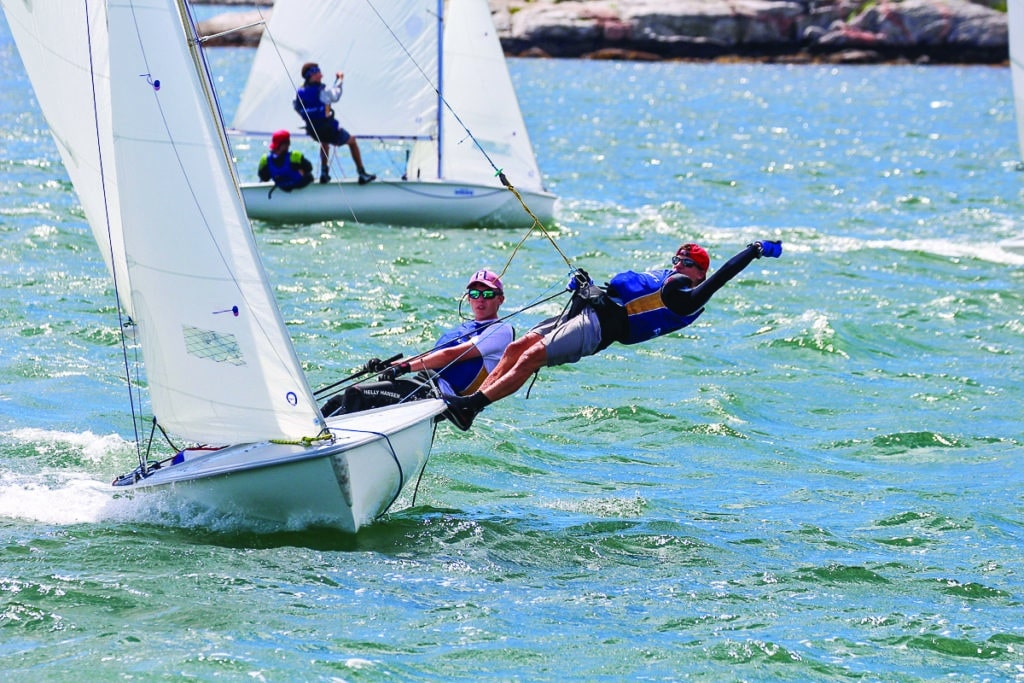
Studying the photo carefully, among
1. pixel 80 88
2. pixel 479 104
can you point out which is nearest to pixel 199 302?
pixel 80 88

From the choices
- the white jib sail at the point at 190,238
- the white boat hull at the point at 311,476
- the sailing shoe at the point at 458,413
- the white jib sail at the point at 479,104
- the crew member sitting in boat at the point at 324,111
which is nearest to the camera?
the white jib sail at the point at 190,238

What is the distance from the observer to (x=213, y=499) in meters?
7.73

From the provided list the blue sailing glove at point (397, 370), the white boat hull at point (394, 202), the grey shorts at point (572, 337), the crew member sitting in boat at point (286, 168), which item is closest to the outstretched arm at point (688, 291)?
the grey shorts at point (572, 337)

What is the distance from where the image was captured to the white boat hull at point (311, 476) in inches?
295

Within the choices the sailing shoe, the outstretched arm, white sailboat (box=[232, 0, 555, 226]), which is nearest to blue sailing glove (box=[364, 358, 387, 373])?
the sailing shoe

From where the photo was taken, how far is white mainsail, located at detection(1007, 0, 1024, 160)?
65.4 ft

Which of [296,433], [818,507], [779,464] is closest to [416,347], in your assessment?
[779,464]

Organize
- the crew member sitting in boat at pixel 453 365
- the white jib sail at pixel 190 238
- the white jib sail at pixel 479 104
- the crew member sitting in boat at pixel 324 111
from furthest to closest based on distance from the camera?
the white jib sail at pixel 479 104 → the crew member sitting in boat at pixel 324 111 → the crew member sitting in boat at pixel 453 365 → the white jib sail at pixel 190 238

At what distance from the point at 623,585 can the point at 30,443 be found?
407cm

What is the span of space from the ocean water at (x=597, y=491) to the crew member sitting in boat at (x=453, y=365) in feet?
2.01

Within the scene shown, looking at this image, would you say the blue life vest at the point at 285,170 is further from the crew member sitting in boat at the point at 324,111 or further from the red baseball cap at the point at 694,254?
the red baseball cap at the point at 694,254

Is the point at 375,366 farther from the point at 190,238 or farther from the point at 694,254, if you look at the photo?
the point at 694,254

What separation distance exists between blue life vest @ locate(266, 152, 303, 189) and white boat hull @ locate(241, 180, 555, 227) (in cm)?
12

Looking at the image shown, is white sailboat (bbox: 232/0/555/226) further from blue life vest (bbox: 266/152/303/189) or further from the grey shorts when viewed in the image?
the grey shorts
